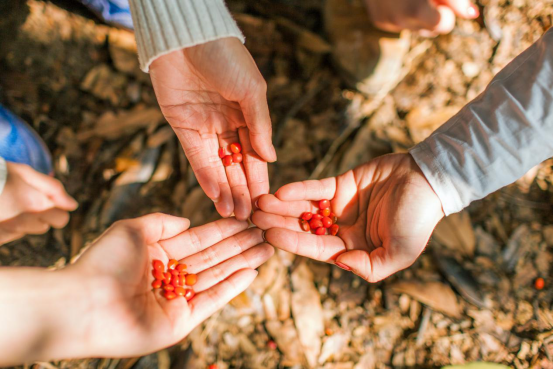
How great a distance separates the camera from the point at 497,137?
2289 millimetres

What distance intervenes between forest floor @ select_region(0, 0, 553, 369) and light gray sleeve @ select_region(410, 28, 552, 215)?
102cm

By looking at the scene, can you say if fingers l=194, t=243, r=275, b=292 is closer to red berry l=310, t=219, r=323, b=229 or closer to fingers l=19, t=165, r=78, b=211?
red berry l=310, t=219, r=323, b=229

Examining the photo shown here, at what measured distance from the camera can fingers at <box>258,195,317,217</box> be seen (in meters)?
2.64

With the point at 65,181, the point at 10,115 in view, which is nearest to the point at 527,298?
the point at 65,181

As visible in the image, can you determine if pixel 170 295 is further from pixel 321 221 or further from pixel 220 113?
pixel 220 113

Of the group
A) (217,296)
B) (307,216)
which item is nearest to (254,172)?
(307,216)

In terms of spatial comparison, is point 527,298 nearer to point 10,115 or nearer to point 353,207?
point 353,207

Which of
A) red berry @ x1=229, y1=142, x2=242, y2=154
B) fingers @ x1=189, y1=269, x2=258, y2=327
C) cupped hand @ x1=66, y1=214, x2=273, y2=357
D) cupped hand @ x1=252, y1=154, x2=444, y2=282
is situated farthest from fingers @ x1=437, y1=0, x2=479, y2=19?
fingers @ x1=189, y1=269, x2=258, y2=327

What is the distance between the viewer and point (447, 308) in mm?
3018

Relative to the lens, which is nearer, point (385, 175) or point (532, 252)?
point (385, 175)

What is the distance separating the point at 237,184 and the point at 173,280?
0.80 meters

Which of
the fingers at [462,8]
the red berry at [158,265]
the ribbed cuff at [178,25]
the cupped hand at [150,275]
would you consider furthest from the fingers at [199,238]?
the fingers at [462,8]

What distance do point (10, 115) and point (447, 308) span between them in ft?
12.3

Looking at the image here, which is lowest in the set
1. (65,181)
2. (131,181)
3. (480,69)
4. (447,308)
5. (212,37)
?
(65,181)
